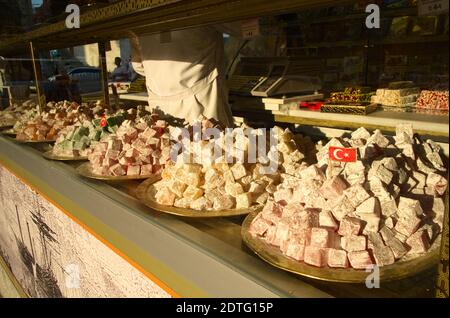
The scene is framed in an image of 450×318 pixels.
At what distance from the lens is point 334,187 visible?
0.93m

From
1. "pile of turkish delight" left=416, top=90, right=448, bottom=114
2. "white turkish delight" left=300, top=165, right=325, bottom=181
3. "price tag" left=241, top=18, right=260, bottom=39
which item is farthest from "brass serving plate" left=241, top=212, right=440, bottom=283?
"pile of turkish delight" left=416, top=90, right=448, bottom=114

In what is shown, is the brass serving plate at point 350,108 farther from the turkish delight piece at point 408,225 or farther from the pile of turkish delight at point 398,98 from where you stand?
the turkish delight piece at point 408,225

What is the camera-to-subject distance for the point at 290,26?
391 centimetres

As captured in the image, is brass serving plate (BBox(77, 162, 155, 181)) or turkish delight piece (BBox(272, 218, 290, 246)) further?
brass serving plate (BBox(77, 162, 155, 181))

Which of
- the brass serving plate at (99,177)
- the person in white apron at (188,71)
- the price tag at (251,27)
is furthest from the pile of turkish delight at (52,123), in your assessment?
the price tag at (251,27)

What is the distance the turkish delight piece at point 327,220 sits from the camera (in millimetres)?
898

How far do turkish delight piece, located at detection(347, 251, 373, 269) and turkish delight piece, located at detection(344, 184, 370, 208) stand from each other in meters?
0.12

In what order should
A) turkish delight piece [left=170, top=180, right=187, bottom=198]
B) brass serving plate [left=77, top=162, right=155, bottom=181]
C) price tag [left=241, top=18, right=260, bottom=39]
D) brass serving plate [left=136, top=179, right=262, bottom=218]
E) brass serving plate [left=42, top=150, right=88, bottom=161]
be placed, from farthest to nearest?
brass serving plate [left=42, top=150, right=88, bottom=161]
price tag [left=241, top=18, right=260, bottom=39]
brass serving plate [left=77, top=162, right=155, bottom=181]
turkish delight piece [left=170, top=180, right=187, bottom=198]
brass serving plate [left=136, top=179, right=262, bottom=218]

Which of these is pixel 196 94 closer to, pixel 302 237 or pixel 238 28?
pixel 238 28

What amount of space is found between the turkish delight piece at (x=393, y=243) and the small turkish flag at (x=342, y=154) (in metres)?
0.20

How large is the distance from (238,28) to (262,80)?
1388 mm

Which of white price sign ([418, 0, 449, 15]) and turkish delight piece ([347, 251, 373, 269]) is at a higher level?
white price sign ([418, 0, 449, 15])

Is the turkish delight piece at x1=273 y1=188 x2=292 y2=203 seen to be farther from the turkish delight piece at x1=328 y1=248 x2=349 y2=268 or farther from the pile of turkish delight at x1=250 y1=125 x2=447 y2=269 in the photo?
the turkish delight piece at x1=328 y1=248 x2=349 y2=268

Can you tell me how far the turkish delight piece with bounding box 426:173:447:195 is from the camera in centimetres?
99
